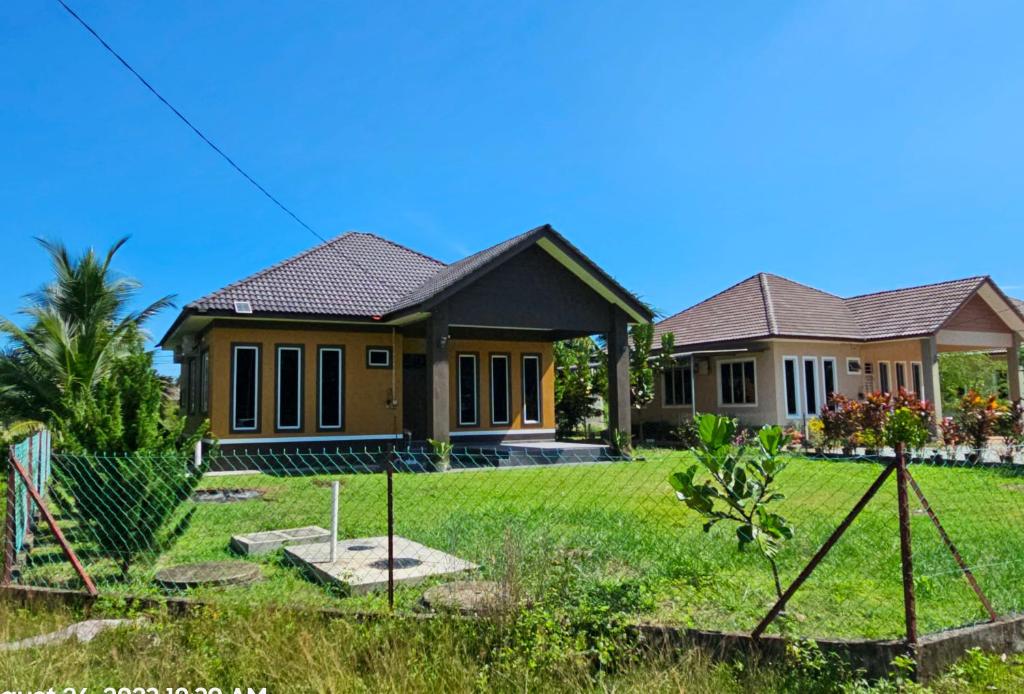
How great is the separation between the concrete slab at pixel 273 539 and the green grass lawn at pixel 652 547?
21 centimetres

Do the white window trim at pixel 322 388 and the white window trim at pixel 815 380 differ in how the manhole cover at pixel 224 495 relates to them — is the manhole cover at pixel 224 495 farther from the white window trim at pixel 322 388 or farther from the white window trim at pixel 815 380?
the white window trim at pixel 815 380

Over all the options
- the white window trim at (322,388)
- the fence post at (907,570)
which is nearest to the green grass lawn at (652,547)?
the fence post at (907,570)

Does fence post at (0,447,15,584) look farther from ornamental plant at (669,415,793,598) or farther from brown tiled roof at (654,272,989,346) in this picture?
brown tiled roof at (654,272,989,346)

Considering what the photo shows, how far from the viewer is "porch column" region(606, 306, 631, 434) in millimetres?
17312

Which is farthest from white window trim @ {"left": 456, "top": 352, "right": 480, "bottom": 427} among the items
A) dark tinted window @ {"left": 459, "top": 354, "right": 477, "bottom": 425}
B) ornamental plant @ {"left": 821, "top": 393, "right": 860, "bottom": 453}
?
ornamental plant @ {"left": 821, "top": 393, "right": 860, "bottom": 453}

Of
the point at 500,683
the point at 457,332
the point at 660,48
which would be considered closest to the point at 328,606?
the point at 500,683

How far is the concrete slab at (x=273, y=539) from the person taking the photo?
7.08 meters

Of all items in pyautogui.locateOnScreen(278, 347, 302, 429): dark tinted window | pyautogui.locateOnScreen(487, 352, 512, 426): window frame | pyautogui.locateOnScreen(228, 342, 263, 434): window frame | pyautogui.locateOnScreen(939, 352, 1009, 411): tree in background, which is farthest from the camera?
pyautogui.locateOnScreen(939, 352, 1009, 411): tree in background

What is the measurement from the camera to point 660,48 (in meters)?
10.6

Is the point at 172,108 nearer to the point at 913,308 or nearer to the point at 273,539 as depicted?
the point at 273,539

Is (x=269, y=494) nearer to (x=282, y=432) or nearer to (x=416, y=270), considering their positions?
(x=282, y=432)

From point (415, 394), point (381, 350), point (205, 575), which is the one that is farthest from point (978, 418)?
point (205, 575)

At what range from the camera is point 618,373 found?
57.4 ft

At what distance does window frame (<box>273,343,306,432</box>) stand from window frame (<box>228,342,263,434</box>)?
1.04 feet
